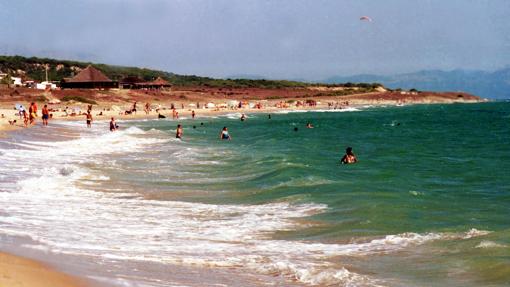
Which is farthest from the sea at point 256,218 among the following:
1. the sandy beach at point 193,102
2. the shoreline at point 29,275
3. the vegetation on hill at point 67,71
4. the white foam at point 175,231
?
the vegetation on hill at point 67,71

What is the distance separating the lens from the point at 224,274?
924 centimetres

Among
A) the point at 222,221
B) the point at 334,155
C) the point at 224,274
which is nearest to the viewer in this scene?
the point at 224,274

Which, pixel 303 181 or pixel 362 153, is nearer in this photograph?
pixel 303 181

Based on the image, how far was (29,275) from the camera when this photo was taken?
7.49m

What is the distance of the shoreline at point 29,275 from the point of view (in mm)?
7098

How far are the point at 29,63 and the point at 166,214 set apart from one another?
134270 mm

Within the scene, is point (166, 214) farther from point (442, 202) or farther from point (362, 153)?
point (362, 153)

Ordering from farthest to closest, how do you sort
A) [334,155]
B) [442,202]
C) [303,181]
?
[334,155] < [303,181] < [442,202]

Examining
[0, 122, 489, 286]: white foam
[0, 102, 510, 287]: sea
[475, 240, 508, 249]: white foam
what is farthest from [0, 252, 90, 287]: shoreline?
[475, 240, 508, 249]: white foam

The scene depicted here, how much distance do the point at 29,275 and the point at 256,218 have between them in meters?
6.90

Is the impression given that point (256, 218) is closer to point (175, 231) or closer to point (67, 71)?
point (175, 231)

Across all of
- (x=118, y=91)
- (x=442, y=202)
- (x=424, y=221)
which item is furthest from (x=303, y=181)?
(x=118, y=91)

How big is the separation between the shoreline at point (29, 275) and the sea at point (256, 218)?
1.00 feet

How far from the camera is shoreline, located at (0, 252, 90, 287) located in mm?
7098
